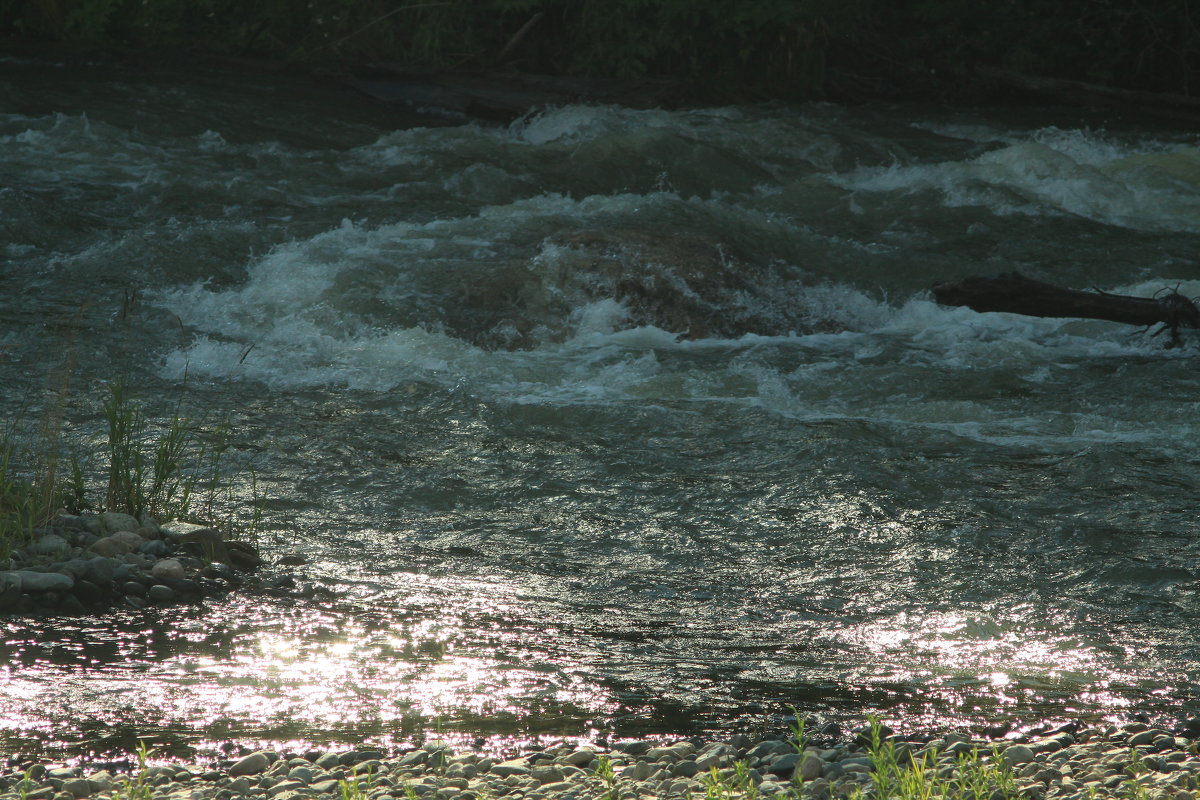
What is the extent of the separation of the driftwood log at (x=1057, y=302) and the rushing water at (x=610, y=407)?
29cm

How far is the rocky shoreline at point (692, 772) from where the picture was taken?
121 inches

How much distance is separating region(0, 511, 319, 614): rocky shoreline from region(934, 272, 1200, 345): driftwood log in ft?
14.0

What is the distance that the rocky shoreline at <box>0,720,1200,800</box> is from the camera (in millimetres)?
3062

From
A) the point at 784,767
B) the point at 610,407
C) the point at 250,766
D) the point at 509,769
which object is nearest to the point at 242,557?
the point at 250,766

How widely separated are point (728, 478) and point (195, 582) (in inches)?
101

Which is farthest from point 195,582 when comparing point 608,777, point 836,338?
point 836,338

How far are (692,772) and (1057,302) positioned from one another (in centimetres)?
526

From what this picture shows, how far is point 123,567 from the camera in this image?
4.54 meters

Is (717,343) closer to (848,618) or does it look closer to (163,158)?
(848,618)

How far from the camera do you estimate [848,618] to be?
459cm

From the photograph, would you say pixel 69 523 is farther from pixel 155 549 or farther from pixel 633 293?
pixel 633 293

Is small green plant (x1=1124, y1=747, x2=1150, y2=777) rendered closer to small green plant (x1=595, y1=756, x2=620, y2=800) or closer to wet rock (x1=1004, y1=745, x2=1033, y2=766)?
wet rock (x1=1004, y1=745, x2=1033, y2=766)

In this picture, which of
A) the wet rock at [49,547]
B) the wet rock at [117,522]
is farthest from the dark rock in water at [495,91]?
the wet rock at [49,547]

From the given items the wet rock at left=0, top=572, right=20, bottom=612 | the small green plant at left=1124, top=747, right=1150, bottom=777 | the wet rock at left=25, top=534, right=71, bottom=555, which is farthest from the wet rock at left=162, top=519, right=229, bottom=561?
the small green plant at left=1124, top=747, right=1150, bottom=777
